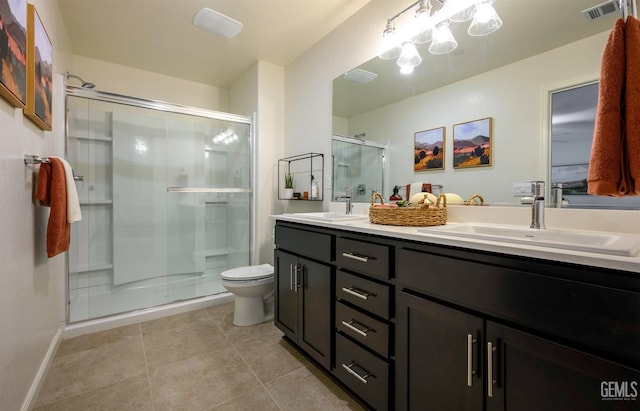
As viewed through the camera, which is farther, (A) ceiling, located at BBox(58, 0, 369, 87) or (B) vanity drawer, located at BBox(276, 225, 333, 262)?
(A) ceiling, located at BBox(58, 0, 369, 87)

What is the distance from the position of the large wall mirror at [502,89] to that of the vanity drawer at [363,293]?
0.72 m

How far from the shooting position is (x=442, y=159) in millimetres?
1567

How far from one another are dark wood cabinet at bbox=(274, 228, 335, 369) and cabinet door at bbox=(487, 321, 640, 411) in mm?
767

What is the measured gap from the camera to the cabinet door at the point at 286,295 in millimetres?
1712

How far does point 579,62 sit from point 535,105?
19 cm

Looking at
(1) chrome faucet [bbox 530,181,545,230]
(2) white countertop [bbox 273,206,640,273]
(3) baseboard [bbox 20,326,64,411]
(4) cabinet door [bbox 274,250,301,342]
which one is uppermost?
(1) chrome faucet [bbox 530,181,545,230]

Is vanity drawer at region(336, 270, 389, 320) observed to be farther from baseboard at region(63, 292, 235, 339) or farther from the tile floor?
baseboard at region(63, 292, 235, 339)

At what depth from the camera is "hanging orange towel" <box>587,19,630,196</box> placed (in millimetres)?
824

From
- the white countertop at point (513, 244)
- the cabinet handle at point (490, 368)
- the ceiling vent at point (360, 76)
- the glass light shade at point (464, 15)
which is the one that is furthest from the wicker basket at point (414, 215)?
the ceiling vent at point (360, 76)

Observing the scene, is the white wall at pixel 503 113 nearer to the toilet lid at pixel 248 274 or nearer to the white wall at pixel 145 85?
the toilet lid at pixel 248 274

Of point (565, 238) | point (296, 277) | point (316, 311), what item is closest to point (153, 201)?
point (296, 277)

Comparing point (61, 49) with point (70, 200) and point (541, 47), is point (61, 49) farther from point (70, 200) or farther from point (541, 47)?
point (541, 47)

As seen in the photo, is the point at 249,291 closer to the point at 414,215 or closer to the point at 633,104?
the point at 414,215

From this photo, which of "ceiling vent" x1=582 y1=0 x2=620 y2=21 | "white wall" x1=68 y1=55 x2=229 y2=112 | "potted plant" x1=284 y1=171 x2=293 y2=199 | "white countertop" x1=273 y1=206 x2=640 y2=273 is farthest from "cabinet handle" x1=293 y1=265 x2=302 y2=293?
"white wall" x1=68 y1=55 x2=229 y2=112
